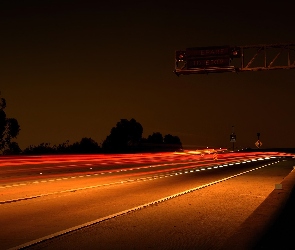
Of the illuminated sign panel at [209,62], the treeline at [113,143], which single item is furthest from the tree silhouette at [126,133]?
the illuminated sign panel at [209,62]

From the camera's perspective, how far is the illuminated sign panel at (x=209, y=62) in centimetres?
3447

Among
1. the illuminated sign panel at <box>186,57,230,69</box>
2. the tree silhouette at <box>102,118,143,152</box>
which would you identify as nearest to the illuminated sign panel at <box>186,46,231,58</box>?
the illuminated sign panel at <box>186,57,230,69</box>

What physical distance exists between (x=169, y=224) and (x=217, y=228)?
1124 millimetres

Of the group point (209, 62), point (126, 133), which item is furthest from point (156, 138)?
point (209, 62)

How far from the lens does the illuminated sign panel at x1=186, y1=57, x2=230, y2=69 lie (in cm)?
3447

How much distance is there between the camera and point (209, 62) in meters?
34.6

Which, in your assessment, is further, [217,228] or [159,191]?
[159,191]

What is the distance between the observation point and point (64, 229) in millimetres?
12031

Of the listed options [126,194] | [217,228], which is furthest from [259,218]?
[126,194]

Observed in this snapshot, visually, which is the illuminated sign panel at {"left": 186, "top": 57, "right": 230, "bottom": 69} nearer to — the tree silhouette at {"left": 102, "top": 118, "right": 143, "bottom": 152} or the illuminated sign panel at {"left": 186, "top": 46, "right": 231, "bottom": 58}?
the illuminated sign panel at {"left": 186, "top": 46, "right": 231, "bottom": 58}

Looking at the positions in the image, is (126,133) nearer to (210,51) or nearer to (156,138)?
(156,138)

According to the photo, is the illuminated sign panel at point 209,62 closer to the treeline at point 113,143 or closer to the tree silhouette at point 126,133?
the treeline at point 113,143

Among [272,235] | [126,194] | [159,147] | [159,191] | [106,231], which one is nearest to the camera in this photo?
[272,235]

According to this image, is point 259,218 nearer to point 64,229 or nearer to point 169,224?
point 169,224
